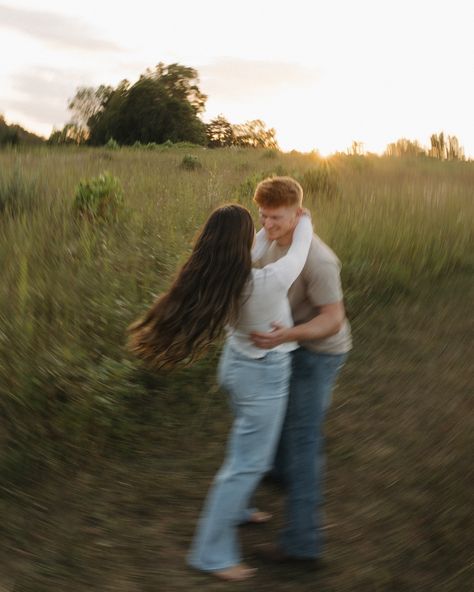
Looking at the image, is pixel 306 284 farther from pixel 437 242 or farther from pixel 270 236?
pixel 437 242

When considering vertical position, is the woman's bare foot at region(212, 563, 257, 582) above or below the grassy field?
below

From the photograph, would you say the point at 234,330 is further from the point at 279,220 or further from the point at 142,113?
the point at 142,113

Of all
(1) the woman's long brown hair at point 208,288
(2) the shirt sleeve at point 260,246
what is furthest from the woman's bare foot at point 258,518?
(2) the shirt sleeve at point 260,246

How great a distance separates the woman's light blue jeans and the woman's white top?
6 cm

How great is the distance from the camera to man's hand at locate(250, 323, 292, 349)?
9.05ft

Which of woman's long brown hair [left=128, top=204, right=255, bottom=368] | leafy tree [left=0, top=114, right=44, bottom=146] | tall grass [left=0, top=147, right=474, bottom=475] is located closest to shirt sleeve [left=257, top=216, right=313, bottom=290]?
woman's long brown hair [left=128, top=204, right=255, bottom=368]

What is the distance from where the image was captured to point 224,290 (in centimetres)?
273

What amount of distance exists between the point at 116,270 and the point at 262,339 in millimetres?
3446

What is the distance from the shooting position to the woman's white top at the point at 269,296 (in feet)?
8.96

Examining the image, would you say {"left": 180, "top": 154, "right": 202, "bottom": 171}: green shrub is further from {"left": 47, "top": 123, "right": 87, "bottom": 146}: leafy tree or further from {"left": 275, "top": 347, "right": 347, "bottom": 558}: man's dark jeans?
{"left": 47, "top": 123, "right": 87, "bottom": 146}: leafy tree

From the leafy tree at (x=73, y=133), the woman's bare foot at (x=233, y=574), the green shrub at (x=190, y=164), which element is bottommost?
the woman's bare foot at (x=233, y=574)

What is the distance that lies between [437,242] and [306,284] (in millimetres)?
4506

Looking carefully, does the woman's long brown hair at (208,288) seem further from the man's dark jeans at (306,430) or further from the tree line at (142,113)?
the tree line at (142,113)

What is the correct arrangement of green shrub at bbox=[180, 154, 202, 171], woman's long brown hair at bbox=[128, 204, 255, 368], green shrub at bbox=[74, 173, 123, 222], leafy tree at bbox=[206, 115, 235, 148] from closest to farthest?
woman's long brown hair at bbox=[128, 204, 255, 368] < green shrub at bbox=[74, 173, 123, 222] < green shrub at bbox=[180, 154, 202, 171] < leafy tree at bbox=[206, 115, 235, 148]
